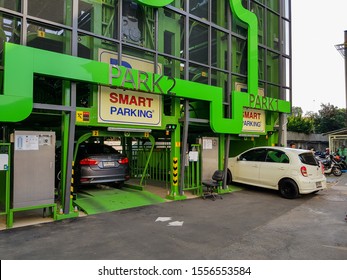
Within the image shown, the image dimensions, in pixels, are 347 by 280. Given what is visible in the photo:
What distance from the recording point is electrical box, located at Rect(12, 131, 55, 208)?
5.47 metres

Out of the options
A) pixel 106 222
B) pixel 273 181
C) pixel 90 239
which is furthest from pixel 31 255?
pixel 273 181

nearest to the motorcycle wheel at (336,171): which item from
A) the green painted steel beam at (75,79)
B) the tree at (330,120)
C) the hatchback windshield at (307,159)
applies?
the hatchback windshield at (307,159)

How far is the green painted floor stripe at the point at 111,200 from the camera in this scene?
679 centimetres

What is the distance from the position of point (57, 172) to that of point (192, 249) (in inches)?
252

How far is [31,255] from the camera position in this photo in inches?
161

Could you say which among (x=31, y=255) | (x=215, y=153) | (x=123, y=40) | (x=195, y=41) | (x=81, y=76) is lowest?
(x=31, y=255)

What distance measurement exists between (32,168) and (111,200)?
2344mm

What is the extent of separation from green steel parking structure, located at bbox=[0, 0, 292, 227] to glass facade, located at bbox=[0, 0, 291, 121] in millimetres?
29

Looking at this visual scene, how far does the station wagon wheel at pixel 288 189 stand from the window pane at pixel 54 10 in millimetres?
7145

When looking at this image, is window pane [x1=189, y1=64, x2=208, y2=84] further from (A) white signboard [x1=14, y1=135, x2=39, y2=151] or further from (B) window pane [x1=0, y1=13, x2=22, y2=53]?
(A) white signboard [x1=14, y1=135, x2=39, y2=151]

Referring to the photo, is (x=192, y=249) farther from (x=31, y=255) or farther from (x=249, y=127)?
(x=249, y=127)

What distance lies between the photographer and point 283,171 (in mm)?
8594

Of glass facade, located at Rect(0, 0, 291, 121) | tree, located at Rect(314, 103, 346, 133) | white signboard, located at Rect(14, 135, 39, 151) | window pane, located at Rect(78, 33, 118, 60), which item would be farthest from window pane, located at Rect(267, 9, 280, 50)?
tree, located at Rect(314, 103, 346, 133)
